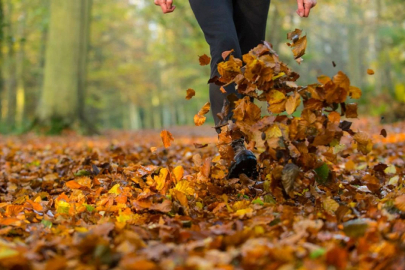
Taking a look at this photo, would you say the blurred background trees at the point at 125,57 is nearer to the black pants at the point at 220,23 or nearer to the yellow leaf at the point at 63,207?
the black pants at the point at 220,23

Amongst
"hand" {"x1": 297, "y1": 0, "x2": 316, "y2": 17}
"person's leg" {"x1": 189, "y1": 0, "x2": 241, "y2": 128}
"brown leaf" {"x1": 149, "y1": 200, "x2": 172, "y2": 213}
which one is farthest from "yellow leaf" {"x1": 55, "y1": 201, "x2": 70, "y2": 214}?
"hand" {"x1": 297, "y1": 0, "x2": 316, "y2": 17}

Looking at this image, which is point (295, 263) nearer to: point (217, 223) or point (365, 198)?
point (217, 223)

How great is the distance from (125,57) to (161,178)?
2662cm

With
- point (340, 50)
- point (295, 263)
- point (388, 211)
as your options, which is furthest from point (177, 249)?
point (340, 50)

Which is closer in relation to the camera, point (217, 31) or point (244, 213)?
point (244, 213)

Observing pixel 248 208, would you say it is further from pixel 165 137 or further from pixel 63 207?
pixel 63 207

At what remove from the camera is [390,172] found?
112 inches

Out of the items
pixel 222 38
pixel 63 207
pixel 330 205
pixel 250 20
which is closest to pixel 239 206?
pixel 330 205

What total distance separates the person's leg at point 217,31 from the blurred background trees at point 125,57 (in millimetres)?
411

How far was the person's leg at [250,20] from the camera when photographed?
8.36ft

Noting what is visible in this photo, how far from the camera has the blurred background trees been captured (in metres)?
9.50

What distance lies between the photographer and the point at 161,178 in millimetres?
2080

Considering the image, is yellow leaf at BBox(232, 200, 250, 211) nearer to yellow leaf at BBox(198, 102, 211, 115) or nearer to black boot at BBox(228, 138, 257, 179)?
black boot at BBox(228, 138, 257, 179)

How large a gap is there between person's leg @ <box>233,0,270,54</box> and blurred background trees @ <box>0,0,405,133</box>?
30 cm
